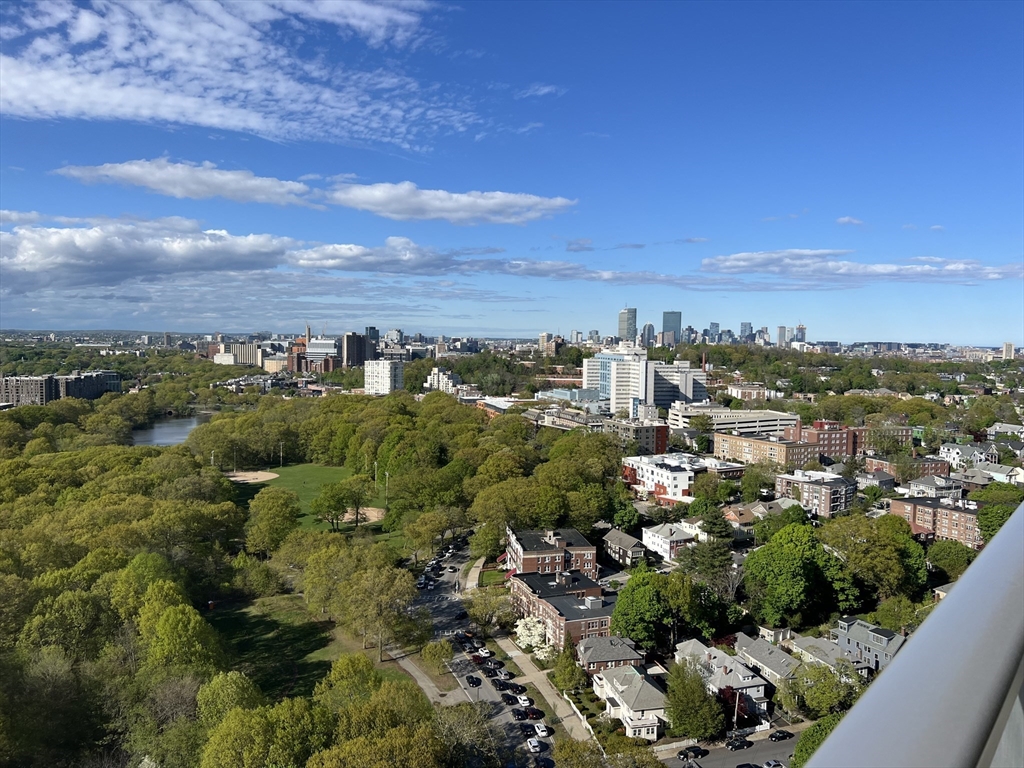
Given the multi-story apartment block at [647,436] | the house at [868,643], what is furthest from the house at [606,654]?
the multi-story apartment block at [647,436]

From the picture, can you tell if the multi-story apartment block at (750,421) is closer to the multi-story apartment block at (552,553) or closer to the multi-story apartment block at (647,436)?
the multi-story apartment block at (647,436)

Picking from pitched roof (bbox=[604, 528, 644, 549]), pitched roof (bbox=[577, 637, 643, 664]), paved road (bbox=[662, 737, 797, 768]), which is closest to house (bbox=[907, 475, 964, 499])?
pitched roof (bbox=[604, 528, 644, 549])

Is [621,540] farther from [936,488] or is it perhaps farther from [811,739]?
[936,488]

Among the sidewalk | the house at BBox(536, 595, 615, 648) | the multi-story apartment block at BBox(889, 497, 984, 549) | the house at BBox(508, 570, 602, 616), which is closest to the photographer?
the sidewalk

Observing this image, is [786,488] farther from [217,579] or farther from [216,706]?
[216,706]

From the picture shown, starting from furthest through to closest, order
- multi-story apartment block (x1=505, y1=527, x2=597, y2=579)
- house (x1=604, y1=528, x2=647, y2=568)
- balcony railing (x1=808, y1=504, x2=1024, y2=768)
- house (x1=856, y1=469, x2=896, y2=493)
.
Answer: house (x1=856, y1=469, x2=896, y2=493), house (x1=604, y1=528, x2=647, y2=568), multi-story apartment block (x1=505, y1=527, x2=597, y2=579), balcony railing (x1=808, y1=504, x2=1024, y2=768)

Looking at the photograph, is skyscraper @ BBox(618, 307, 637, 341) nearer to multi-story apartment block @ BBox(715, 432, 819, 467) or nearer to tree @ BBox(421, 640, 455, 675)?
multi-story apartment block @ BBox(715, 432, 819, 467)

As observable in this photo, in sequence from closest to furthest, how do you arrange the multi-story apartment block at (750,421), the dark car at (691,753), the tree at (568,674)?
the dark car at (691,753), the tree at (568,674), the multi-story apartment block at (750,421)
